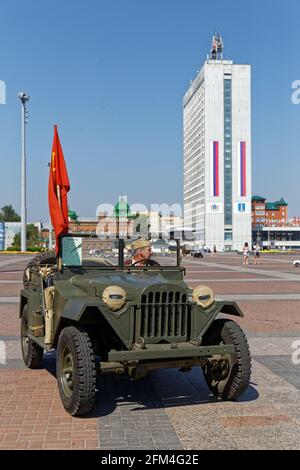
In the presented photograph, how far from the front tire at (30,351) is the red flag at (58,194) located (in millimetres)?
1370

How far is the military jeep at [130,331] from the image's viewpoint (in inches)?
171

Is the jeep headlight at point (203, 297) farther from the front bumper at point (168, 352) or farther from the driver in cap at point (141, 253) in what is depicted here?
the driver in cap at point (141, 253)

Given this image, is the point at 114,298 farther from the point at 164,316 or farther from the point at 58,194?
the point at 58,194

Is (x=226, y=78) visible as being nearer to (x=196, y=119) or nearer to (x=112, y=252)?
(x=196, y=119)

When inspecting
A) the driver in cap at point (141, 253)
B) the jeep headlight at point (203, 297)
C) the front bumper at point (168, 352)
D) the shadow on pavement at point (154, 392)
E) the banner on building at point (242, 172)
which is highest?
the banner on building at point (242, 172)

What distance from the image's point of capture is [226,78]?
10362 centimetres

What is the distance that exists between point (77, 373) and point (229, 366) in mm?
1429

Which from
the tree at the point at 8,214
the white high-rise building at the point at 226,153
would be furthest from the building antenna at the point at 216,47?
the tree at the point at 8,214

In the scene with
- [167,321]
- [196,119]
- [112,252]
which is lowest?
[167,321]

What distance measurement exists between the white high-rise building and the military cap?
9697 centimetres

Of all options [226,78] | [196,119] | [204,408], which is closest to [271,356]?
[204,408]
